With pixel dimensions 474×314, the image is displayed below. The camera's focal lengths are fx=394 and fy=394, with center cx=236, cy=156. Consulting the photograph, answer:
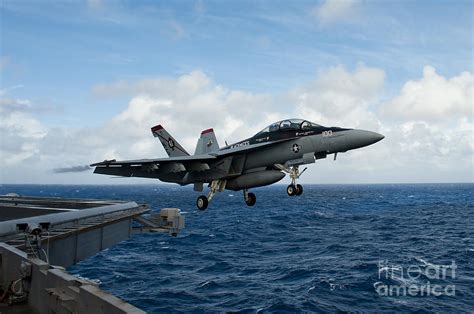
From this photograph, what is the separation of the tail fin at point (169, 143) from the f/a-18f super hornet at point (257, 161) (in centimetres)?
533

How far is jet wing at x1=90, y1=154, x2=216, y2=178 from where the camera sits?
69.1 ft

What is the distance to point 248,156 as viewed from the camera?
20.8 m

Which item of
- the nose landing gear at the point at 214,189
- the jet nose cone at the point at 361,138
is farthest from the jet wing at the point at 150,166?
the jet nose cone at the point at 361,138

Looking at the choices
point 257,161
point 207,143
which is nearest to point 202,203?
point 257,161

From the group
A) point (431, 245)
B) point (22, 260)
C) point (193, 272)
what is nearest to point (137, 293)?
point (193, 272)

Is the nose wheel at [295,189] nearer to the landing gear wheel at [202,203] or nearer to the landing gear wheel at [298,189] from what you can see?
the landing gear wheel at [298,189]

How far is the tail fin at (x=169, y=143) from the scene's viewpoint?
28422 mm

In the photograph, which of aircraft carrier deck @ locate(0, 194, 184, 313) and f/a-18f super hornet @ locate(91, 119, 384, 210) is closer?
aircraft carrier deck @ locate(0, 194, 184, 313)

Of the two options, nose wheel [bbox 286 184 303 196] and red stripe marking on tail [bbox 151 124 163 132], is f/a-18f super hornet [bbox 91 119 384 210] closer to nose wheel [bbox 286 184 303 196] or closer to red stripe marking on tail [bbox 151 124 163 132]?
nose wheel [bbox 286 184 303 196]

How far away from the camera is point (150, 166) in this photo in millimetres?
22125

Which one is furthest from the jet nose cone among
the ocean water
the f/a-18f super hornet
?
the ocean water
